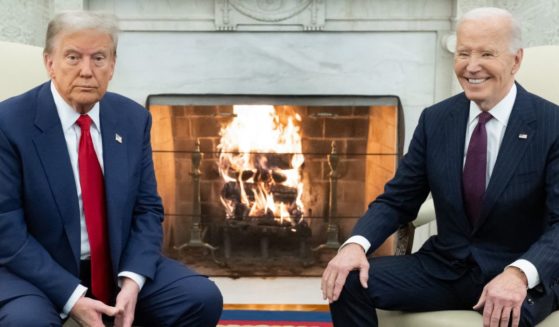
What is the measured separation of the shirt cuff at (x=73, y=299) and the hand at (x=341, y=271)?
64cm

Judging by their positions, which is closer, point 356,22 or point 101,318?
point 101,318

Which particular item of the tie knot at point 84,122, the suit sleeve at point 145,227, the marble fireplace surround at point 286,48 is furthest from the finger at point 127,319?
the marble fireplace surround at point 286,48

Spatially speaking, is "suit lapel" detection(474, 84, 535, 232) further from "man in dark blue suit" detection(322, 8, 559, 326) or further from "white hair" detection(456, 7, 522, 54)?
"white hair" detection(456, 7, 522, 54)

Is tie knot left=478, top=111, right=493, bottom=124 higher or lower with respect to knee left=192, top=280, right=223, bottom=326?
higher

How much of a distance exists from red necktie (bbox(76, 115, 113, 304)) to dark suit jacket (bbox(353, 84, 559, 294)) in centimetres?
71

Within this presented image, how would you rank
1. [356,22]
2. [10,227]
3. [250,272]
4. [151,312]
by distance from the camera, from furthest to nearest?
[250,272] → [356,22] → [151,312] → [10,227]

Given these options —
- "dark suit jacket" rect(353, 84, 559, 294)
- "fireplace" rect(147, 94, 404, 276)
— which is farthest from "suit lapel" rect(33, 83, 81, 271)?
"fireplace" rect(147, 94, 404, 276)

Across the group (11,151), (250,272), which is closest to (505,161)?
(11,151)

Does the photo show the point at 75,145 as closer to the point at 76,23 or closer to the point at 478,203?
the point at 76,23

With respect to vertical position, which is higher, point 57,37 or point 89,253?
point 57,37

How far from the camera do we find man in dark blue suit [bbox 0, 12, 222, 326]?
6.18 ft

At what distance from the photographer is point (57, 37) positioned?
6.37 ft

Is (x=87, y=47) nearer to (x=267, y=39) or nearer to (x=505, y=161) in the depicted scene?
(x=505, y=161)

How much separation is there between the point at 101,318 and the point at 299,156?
212 centimetres
